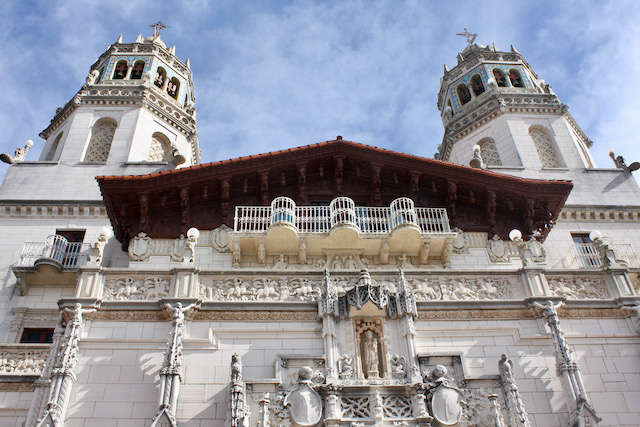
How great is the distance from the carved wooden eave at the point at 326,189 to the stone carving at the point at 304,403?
6.68 meters

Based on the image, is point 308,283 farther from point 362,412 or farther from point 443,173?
point 443,173

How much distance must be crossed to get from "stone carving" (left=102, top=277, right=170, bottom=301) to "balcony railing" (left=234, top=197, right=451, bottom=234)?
280 centimetres

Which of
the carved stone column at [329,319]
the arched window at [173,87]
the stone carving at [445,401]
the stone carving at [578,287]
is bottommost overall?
the stone carving at [445,401]

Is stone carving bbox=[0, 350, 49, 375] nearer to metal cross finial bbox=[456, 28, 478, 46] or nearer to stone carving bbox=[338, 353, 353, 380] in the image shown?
stone carving bbox=[338, 353, 353, 380]

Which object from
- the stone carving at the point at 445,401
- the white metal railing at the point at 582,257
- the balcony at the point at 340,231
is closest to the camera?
the stone carving at the point at 445,401

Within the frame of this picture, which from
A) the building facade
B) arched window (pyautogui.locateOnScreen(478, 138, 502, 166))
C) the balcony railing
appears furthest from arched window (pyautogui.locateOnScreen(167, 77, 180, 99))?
arched window (pyautogui.locateOnScreen(478, 138, 502, 166))

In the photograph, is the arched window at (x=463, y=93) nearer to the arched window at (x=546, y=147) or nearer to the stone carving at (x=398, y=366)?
the arched window at (x=546, y=147)

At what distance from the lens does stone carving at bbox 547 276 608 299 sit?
50.8 ft

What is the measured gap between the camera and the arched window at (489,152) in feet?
91.2

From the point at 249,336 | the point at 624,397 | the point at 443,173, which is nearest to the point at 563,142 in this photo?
the point at 443,173

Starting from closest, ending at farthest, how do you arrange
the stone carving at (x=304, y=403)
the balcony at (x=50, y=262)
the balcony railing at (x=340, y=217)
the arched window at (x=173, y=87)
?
the stone carving at (x=304, y=403)
the balcony railing at (x=340, y=217)
the balcony at (x=50, y=262)
the arched window at (x=173, y=87)

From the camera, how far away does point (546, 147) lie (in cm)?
2762

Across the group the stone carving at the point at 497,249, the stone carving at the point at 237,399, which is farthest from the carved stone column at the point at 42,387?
the stone carving at the point at 497,249

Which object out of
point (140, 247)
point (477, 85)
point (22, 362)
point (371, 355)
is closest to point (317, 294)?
point (371, 355)
